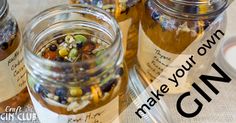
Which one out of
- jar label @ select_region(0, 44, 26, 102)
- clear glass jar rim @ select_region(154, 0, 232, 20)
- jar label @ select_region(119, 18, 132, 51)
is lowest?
jar label @ select_region(0, 44, 26, 102)

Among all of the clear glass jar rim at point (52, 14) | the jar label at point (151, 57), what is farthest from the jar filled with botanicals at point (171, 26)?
the clear glass jar rim at point (52, 14)

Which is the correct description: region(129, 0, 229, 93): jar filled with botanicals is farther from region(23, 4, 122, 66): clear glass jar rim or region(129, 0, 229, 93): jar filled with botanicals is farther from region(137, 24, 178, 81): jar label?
region(23, 4, 122, 66): clear glass jar rim

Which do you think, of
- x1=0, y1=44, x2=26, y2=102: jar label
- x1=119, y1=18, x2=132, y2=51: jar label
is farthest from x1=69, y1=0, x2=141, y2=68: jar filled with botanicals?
x1=0, y1=44, x2=26, y2=102: jar label

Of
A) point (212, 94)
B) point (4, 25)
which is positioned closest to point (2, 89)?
point (4, 25)

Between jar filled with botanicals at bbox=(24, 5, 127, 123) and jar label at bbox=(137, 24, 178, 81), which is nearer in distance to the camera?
jar filled with botanicals at bbox=(24, 5, 127, 123)

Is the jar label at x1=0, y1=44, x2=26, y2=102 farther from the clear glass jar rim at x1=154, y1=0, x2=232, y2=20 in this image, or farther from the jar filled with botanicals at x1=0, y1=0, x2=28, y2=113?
the clear glass jar rim at x1=154, y1=0, x2=232, y2=20

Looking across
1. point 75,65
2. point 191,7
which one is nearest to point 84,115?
point 75,65

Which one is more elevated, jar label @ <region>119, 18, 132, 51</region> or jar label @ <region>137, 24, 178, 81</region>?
jar label @ <region>119, 18, 132, 51</region>

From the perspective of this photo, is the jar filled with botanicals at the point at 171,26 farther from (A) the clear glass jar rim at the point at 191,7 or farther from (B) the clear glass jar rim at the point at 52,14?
(B) the clear glass jar rim at the point at 52,14

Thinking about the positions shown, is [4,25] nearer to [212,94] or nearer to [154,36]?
[154,36]
